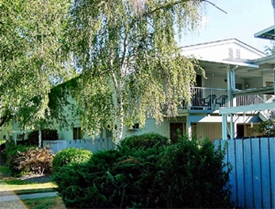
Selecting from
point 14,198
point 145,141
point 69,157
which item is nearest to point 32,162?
point 69,157

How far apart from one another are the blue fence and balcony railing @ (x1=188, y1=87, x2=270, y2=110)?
998 cm

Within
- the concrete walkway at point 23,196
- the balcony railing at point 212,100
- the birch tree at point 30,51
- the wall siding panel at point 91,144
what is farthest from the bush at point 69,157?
the balcony railing at point 212,100

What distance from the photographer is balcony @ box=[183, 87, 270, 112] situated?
675 inches

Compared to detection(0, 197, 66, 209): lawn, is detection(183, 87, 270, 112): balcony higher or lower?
higher

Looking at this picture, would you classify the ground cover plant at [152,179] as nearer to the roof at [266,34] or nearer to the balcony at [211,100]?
the roof at [266,34]

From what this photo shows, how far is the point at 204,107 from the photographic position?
1728 centimetres

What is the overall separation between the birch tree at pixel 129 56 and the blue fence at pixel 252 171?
5.76 meters

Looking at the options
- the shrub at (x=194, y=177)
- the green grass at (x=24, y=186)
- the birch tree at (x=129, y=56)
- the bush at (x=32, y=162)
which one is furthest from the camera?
the bush at (x=32, y=162)

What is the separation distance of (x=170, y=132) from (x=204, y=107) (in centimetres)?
256

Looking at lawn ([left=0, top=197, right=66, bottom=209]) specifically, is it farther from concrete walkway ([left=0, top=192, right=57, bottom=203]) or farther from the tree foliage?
the tree foliage

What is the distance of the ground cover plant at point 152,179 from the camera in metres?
5.54

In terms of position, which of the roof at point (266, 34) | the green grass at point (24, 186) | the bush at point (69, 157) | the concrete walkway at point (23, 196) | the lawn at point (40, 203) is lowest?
the green grass at point (24, 186)

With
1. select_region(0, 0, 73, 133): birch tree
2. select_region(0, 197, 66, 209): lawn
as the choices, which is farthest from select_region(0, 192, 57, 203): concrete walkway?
select_region(0, 0, 73, 133): birch tree

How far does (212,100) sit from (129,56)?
7.07m
